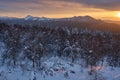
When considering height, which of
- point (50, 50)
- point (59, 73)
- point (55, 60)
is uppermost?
point (50, 50)

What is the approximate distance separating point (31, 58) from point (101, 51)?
17.8 meters

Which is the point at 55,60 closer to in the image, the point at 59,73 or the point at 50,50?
the point at 50,50

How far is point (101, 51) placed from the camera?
5412 cm

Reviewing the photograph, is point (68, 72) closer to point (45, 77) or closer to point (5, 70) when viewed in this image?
point (45, 77)

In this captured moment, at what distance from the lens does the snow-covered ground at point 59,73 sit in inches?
1416

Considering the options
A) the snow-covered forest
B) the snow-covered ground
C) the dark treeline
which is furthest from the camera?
the dark treeline

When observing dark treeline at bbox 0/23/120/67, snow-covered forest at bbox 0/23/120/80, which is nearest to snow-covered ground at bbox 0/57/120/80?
snow-covered forest at bbox 0/23/120/80

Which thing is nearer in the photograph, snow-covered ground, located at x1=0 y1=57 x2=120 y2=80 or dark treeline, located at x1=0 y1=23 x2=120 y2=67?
snow-covered ground, located at x1=0 y1=57 x2=120 y2=80

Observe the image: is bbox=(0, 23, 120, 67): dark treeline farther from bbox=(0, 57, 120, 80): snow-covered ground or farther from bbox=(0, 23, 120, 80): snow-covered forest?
bbox=(0, 57, 120, 80): snow-covered ground

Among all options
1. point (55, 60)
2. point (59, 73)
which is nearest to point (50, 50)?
point (55, 60)

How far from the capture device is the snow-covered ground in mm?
35969

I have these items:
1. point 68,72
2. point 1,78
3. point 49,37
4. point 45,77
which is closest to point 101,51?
point 49,37

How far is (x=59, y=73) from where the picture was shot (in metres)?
38.8

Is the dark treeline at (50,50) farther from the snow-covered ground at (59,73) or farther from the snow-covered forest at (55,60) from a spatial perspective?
the snow-covered ground at (59,73)
